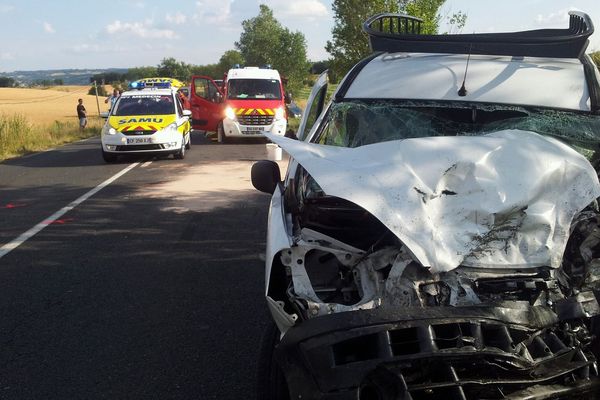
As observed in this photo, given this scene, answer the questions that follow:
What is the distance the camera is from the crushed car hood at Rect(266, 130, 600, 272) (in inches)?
104

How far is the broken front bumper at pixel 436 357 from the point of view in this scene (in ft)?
6.90

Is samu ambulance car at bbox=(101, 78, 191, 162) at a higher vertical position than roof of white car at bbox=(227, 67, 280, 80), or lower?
lower

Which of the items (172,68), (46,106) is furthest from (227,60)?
(46,106)

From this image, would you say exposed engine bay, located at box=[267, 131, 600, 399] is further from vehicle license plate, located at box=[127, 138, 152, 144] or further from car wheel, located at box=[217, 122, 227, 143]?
car wheel, located at box=[217, 122, 227, 143]

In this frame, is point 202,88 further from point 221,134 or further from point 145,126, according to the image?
point 145,126

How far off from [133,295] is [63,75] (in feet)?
524

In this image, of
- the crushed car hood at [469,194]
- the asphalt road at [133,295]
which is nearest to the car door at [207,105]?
the asphalt road at [133,295]

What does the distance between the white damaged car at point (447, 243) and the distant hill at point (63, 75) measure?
11324 cm

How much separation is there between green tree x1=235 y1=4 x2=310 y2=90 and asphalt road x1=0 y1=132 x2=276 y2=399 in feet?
169

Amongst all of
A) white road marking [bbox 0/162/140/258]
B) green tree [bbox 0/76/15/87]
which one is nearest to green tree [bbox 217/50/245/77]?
green tree [bbox 0/76/15/87]

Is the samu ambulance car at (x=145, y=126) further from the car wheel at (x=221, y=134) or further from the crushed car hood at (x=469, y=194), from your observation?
the crushed car hood at (x=469, y=194)

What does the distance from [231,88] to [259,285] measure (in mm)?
16257

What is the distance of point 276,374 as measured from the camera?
2982mm

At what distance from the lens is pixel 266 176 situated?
411cm
